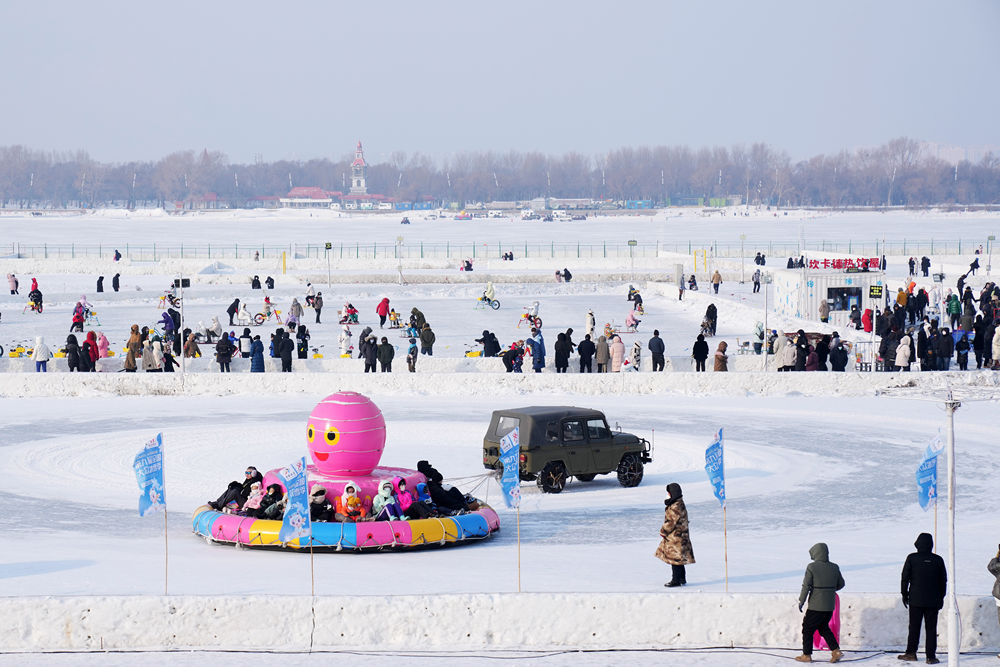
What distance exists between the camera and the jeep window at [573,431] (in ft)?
61.1

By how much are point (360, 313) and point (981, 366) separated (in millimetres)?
25178

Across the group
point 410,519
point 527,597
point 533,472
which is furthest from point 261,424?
point 527,597

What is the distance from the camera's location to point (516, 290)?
5953cm

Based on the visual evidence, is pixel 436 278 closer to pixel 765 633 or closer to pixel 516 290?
pixel 516 290

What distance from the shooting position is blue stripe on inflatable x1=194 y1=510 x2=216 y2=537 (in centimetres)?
1530

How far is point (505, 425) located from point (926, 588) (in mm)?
8812

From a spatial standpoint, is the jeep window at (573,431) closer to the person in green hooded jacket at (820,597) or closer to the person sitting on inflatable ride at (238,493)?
the person sitting on inflatable ride at (238,493)

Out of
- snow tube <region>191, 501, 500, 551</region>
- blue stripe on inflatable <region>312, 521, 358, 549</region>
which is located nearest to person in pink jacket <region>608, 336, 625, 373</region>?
snow tube <region>191, 501, 500, 551</region>

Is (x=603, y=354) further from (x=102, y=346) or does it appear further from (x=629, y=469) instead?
(x=102, y=346)

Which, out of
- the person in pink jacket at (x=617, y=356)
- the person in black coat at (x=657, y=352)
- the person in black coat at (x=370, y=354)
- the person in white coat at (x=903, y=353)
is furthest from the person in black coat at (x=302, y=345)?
the person in white coat at (x=903, y=353)

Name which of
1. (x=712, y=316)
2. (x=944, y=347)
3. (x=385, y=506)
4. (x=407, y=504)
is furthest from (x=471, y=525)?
(x=712, y=316)

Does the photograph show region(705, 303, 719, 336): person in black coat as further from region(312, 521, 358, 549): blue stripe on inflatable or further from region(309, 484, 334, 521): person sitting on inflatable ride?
region(312, 521, 358, 549): blue stripe on inflatable

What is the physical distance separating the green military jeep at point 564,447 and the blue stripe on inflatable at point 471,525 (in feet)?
9.62

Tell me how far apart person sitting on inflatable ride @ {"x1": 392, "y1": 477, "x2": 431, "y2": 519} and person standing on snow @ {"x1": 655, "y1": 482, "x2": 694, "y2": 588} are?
11.4 ft
